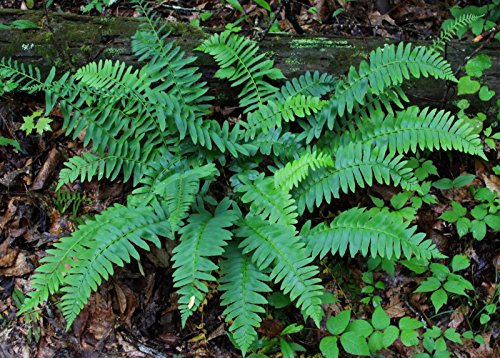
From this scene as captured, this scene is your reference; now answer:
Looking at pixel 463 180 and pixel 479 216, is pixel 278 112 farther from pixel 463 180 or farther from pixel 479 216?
pixel 479 216

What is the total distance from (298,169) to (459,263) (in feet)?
4.59

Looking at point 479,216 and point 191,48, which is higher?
point 191,48

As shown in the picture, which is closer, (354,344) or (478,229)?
(354,344)

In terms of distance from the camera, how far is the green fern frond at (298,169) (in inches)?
127

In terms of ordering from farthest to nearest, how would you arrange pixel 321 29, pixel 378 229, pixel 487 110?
pixel 321 29
pixel 487 110
pixel 378 229

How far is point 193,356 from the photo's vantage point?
3539mm

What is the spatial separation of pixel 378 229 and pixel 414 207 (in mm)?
688

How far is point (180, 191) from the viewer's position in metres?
3.21

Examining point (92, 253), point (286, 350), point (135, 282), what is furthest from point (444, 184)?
point (92, 253)

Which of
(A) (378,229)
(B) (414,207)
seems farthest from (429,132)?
(A) (378,229)

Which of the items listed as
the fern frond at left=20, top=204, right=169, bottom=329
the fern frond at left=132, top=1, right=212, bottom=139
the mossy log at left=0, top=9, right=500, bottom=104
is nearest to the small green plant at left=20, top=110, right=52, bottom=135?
the mossy log at left=0, top=9, right=500, bottom=104

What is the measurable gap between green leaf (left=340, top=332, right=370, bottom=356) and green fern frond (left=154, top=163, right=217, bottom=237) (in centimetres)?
135

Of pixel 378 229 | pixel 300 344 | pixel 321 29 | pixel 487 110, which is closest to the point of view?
pixel 378 229

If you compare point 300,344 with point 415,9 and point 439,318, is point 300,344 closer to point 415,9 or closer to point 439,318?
point 439,318
